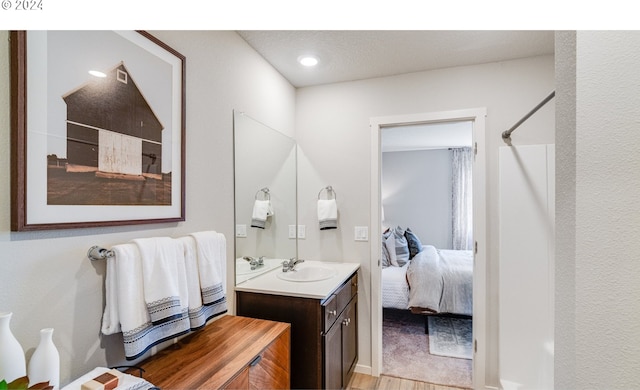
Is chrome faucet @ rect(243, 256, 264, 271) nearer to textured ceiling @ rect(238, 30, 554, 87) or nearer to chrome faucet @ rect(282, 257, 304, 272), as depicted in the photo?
chrome faucet @ rect(282, 257, 304, 272)

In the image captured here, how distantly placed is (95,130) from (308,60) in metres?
1.59

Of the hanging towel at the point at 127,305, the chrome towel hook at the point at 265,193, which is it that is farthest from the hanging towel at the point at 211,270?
the chrome towel hook at the point at 265,193

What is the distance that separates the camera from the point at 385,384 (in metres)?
2.29

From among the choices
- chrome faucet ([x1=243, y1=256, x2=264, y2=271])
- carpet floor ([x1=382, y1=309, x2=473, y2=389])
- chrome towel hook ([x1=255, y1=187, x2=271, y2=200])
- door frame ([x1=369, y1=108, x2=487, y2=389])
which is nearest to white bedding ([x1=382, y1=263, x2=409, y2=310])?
carpet floor ([x1=382, y1=309, x2=473, y2=389])

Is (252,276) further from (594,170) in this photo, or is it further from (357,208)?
(594,170)

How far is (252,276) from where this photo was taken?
6.61 feet

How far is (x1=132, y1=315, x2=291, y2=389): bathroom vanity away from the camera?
1039 millimetres

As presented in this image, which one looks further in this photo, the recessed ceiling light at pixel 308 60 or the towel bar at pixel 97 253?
the recessed ceiling light at pixel 308 60

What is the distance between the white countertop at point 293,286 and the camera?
1744 millimetres

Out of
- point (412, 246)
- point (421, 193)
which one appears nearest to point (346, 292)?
point (412, 246)

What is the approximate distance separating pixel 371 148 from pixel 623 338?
78.2 inches

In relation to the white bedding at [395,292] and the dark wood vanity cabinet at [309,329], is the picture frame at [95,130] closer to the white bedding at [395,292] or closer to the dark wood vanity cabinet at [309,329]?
the dark wood vanity cabinet at [309,329]

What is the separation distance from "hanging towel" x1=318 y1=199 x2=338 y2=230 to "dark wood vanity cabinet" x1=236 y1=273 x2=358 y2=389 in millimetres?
654

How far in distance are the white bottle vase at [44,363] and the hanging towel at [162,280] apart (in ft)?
0.91
